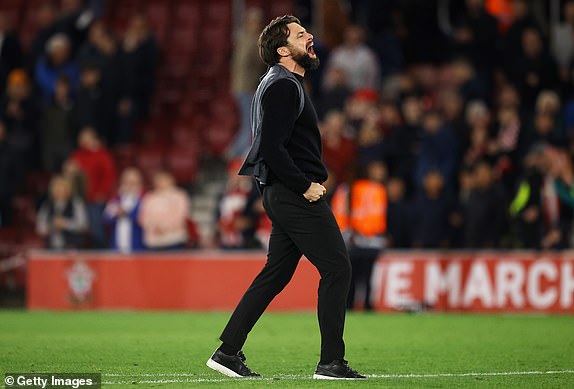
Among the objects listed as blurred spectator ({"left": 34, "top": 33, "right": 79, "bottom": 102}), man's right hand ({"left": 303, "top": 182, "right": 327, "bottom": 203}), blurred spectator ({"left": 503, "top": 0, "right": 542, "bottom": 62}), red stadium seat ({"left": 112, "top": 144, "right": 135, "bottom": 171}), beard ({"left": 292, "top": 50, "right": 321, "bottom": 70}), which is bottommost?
man's right hand ({"left": 303, "top": 182, "right": 327, "bottom": 203})

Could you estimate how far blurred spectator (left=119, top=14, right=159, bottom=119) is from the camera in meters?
21.2

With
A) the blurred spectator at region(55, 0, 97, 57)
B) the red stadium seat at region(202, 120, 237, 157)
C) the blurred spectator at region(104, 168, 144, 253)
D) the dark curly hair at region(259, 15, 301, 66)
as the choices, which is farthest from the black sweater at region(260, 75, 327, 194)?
the blurred spectator at region(55, 0, 97, 57)

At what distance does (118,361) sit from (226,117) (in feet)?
40.9

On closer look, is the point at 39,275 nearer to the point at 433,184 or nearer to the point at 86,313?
the point at 86,313

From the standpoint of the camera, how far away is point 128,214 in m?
18.7

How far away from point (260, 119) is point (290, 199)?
0.56 metres

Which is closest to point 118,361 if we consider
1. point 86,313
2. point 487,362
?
point 487,362

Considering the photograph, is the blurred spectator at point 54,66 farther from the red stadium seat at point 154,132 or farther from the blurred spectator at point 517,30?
the blurred spectator at point 517,30

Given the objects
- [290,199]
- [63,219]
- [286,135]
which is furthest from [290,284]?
[286,135]

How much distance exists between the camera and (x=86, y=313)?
17.0 meters

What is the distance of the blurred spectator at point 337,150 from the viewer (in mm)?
18234

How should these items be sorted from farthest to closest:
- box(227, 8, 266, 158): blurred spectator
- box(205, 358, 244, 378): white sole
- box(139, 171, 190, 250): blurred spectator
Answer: box(227, 8, 266, 158): blurred spectator
box(139, 171, 190, 250): blurred spectator
box(205, 358, 244, 378): white sole

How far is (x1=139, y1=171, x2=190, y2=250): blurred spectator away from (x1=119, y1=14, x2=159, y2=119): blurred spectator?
328 centimetres

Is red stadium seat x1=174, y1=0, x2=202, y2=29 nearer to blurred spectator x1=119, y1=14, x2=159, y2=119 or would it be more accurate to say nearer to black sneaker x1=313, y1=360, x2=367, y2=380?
blurred spectator x1=119, y1=14, x2=159, y2=119
